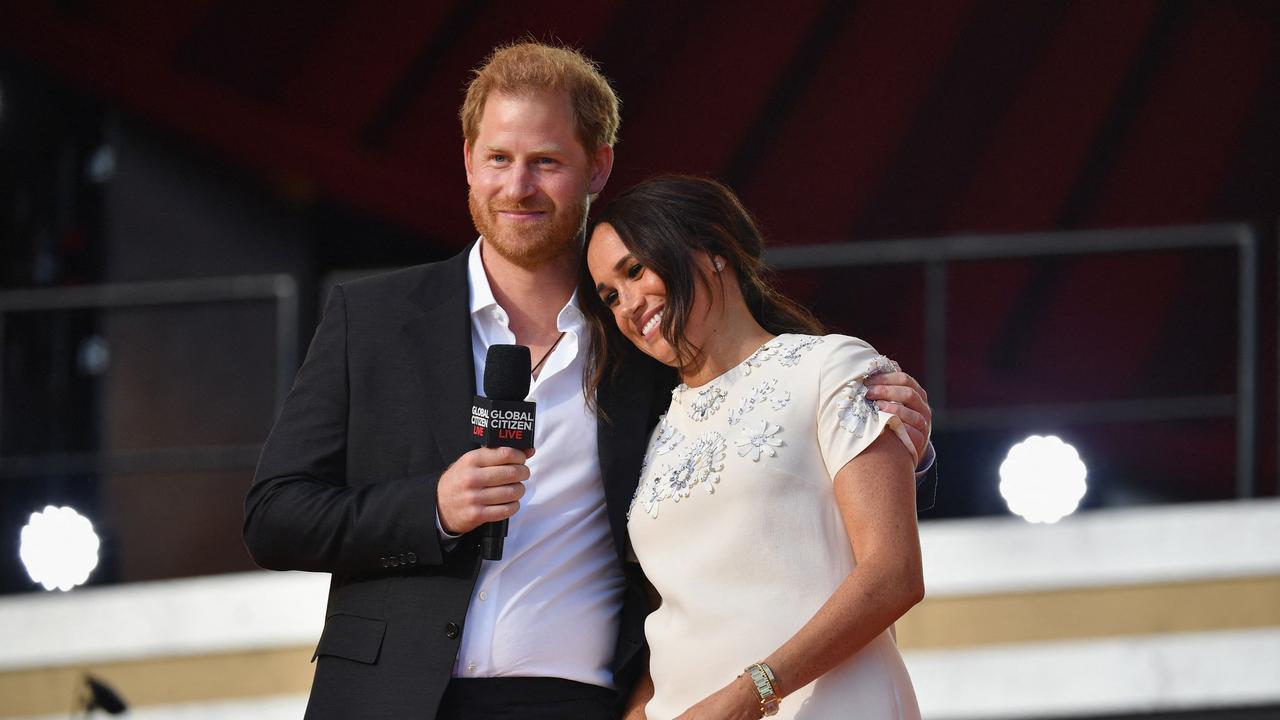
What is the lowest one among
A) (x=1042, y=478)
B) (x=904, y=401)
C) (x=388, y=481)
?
(x=388, y=481)

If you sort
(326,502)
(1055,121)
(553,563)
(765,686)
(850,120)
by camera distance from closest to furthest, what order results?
(765,686) → (326,502) → (553,563) → (1055,121) → (850,120)

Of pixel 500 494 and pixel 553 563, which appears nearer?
pixel 500 494

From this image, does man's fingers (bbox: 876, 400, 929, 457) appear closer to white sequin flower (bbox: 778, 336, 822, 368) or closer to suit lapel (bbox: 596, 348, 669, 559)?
white sequin flower (bbox: 778, 336, 822, 368)

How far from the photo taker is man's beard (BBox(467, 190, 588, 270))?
85.3 inches

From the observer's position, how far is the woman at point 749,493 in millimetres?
1807

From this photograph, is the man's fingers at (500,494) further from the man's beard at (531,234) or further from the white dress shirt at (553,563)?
the man's beard at (531,234)

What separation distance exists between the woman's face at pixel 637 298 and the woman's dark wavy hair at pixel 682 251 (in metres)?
0.01

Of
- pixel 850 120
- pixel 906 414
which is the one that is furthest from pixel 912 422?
pixel 850 120

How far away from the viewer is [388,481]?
204 centimetres

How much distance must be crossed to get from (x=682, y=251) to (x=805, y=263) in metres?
2.54

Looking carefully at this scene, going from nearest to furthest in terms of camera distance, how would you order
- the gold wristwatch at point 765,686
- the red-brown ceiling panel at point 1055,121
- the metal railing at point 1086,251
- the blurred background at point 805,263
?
1. the gold wristwatch at point 765,686
2. the blurred background at point 805,263
3. the metal railing at point 1086,251
4. the red-brown ceiling panel at point 1055,121

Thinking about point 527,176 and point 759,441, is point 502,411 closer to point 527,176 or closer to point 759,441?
point 759,441

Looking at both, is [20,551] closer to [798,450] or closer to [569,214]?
[569,214]

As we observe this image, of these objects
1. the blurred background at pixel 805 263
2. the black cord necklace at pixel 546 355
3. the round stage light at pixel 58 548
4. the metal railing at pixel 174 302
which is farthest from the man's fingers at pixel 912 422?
the round stage light at pixel 58 548
